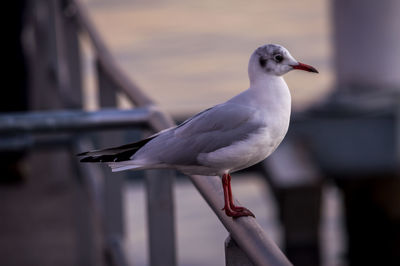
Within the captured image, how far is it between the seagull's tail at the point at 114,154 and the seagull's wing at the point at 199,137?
18mm

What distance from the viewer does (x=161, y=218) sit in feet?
8.00

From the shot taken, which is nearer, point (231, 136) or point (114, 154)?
point (114, 154)

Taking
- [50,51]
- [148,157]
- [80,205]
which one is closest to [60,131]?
[148,157]

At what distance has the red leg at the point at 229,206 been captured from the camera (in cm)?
169

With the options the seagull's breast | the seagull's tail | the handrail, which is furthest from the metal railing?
the seagull's tail

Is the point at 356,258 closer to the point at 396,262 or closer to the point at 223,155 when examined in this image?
the point at 396,262

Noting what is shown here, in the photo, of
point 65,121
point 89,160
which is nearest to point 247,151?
point 89,160

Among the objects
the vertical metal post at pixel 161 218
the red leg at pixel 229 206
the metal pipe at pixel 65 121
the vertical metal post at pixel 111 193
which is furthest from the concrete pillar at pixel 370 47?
the red leg at pixel 229 206

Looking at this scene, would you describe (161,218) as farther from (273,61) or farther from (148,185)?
(273,61)

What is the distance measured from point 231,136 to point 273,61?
0.74 feet

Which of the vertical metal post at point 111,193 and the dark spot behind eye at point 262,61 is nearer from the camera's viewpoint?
the dark spot behind eye at point 262,61

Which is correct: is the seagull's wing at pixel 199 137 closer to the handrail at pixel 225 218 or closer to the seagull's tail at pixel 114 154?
the seagull's tail at pixel 114 154

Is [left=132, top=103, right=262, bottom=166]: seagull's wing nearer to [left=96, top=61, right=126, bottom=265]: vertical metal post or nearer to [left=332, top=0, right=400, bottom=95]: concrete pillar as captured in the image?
[left=96, top=61, right=126, bottom=265]: vertical metal post

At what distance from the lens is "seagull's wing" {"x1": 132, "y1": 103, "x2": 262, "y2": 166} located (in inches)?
67.7
